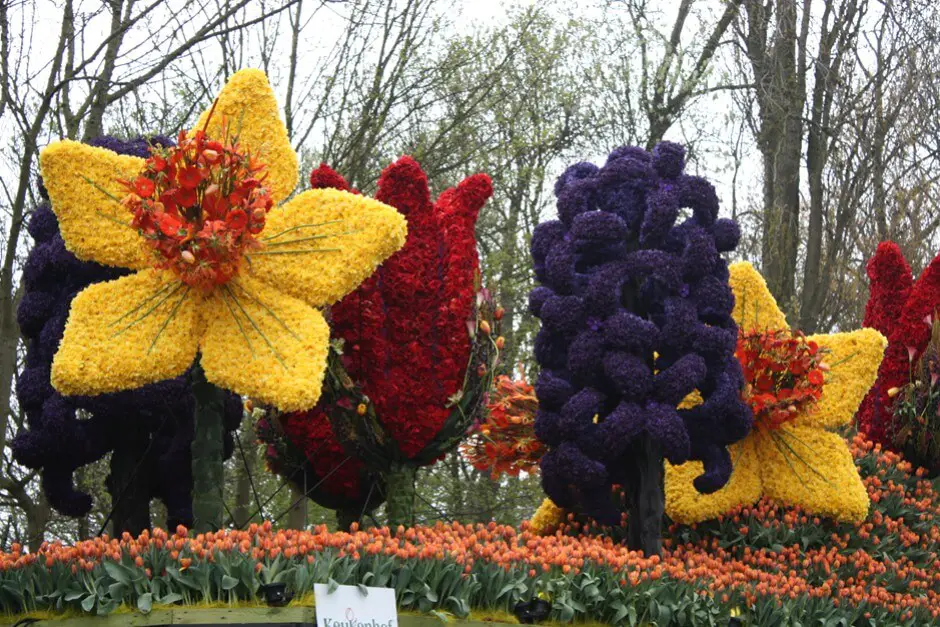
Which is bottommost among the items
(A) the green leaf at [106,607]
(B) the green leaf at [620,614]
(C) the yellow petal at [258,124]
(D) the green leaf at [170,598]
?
(B) the green leaf at [620,614]

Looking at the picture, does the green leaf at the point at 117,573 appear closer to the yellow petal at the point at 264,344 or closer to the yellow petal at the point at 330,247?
the yellow petal at the point at 264,344

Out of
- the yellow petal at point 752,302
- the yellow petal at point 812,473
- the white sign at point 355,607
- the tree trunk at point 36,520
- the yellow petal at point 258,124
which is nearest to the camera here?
the white sign at point 355,607

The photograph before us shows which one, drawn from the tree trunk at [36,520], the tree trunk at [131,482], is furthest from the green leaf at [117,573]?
the tree trunk at [36,520]

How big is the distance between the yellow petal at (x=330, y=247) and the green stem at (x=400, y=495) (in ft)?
4.49

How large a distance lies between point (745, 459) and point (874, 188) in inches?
322

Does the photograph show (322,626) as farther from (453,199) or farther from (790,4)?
(790,4)

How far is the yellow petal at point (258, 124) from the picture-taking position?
297 inches

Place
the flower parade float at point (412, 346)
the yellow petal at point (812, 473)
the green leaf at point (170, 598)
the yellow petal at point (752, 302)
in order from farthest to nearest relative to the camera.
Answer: the yellow petal at point (752, 302) → the yellow petal at point (812, 473) → the flower parade float at point (412, 346) → the green leaf at point (170, 598)

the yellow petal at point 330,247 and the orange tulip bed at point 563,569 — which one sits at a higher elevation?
the yellow petal at point 330,247

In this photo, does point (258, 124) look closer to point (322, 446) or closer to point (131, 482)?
point (322, 446)

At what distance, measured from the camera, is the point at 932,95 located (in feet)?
51.1

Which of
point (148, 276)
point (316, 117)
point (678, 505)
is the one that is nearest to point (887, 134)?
point (316, 117)

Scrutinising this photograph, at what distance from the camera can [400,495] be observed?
→ 7.84m

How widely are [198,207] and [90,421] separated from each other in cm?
197
